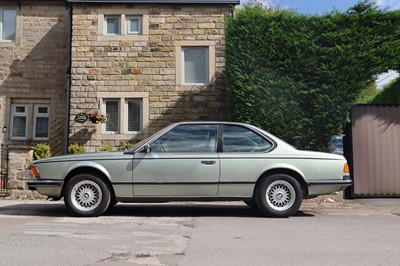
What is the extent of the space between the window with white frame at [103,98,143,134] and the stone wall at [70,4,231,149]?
26 centimetres

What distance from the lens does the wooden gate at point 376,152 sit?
10555 millimetres

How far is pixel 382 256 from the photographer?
4.73m

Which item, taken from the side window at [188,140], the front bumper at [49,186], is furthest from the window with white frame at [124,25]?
the front bumper at [49,186]

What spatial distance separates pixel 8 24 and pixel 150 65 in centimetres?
567

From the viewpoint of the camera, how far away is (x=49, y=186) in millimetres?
7066

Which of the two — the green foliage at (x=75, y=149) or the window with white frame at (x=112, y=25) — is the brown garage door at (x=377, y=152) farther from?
the window with white frame at (x=112, y=25)

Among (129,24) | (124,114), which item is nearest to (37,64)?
(129,24)

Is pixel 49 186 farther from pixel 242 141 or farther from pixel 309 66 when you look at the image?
pixel 309 66

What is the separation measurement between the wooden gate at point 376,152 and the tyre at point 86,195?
6285mm

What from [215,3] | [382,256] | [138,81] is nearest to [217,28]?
[215,3]

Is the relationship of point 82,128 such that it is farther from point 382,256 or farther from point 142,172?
point 382,256

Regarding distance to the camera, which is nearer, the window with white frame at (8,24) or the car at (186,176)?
the car at (186,176)

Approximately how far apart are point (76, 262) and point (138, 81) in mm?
9372

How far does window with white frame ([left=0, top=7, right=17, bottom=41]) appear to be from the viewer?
14984mm
